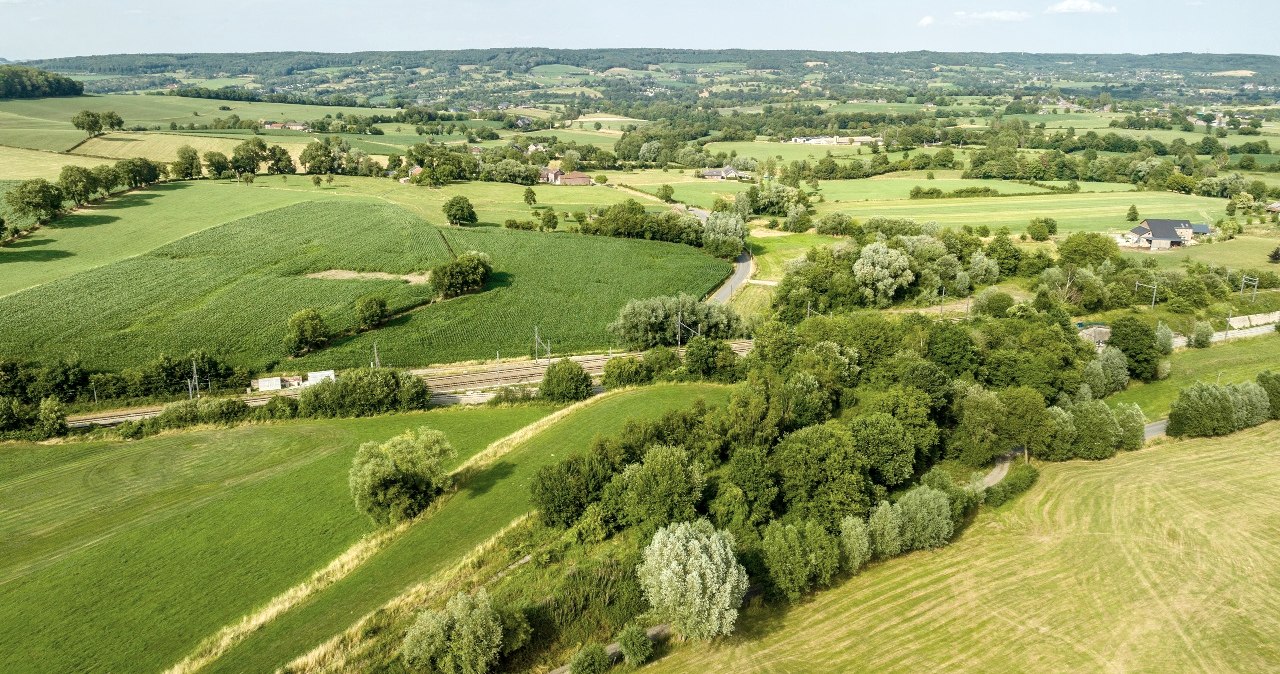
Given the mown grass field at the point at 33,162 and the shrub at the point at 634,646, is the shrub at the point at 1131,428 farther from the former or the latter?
the mown grass field at the point at 33,162

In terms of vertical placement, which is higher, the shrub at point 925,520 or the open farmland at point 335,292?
the open farmland at point 335,292

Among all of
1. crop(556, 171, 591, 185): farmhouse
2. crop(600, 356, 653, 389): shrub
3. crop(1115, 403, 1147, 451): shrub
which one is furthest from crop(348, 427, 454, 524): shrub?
crop(556, 171, 591, 185): farmhouse

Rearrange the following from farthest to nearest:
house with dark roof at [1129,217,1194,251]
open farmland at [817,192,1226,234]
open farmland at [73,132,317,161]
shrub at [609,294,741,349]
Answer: open farmland at [73,132,317,161]
open farmland at [817,192,1226,234]
house with dark roof at [1129,217,1194,251]
shrub at [609,294,741,349]

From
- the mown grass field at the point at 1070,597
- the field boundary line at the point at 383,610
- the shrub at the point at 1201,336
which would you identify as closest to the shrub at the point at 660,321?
the field boundary line at the point at 383,610

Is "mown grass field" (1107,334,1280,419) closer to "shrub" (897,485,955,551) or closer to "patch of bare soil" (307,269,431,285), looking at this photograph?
"shrub" (897,485,955,551)

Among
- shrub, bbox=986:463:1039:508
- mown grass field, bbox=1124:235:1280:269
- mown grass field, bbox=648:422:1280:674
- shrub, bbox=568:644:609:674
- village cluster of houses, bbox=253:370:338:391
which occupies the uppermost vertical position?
mown grass field, bbox=1124:235:1280:269

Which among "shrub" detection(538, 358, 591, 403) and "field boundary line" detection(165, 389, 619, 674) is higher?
"shrub" detection(538, 358, 591, 403)
